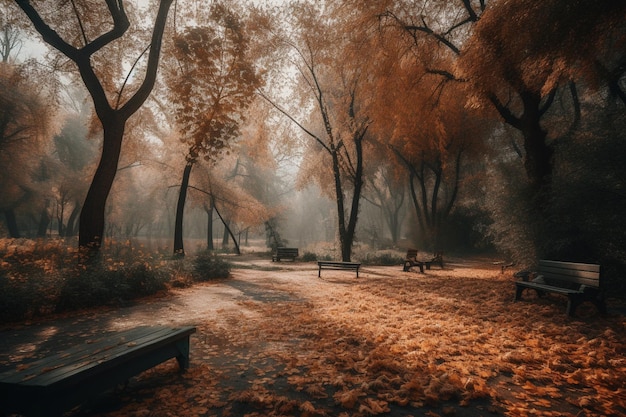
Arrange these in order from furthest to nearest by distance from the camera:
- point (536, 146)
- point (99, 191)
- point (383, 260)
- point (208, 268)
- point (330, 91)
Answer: point (383, 260), point (330, 91), point (208, 268), point (536, 146), point (99, 191)

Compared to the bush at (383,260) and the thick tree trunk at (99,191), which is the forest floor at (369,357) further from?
the bush at (383,260)

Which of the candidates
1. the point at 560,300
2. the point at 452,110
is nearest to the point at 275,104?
the point at 452,110

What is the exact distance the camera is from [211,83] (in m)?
10.5

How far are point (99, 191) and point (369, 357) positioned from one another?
8.42m

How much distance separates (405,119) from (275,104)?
7396 mm

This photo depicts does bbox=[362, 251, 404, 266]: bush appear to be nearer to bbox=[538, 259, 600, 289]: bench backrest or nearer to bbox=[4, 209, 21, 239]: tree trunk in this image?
bbox=[538, 259, 600, 289]: bench backrest

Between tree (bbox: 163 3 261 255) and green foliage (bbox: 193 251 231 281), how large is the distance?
3545mm

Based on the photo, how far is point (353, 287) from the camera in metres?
9.58

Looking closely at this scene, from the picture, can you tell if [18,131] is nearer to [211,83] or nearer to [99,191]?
[99,191]

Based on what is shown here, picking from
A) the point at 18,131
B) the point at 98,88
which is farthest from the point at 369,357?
the point at 18,131

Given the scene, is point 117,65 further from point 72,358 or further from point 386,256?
point 386,256

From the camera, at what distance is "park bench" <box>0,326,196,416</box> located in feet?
6.64

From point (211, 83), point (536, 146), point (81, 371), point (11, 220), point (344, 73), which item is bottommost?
point (81, 371)

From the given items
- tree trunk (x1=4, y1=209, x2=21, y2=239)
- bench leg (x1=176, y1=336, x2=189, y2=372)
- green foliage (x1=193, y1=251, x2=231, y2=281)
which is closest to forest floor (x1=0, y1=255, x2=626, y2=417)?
bench leg (x1=176, y1=336, x2=189, y2=372)
